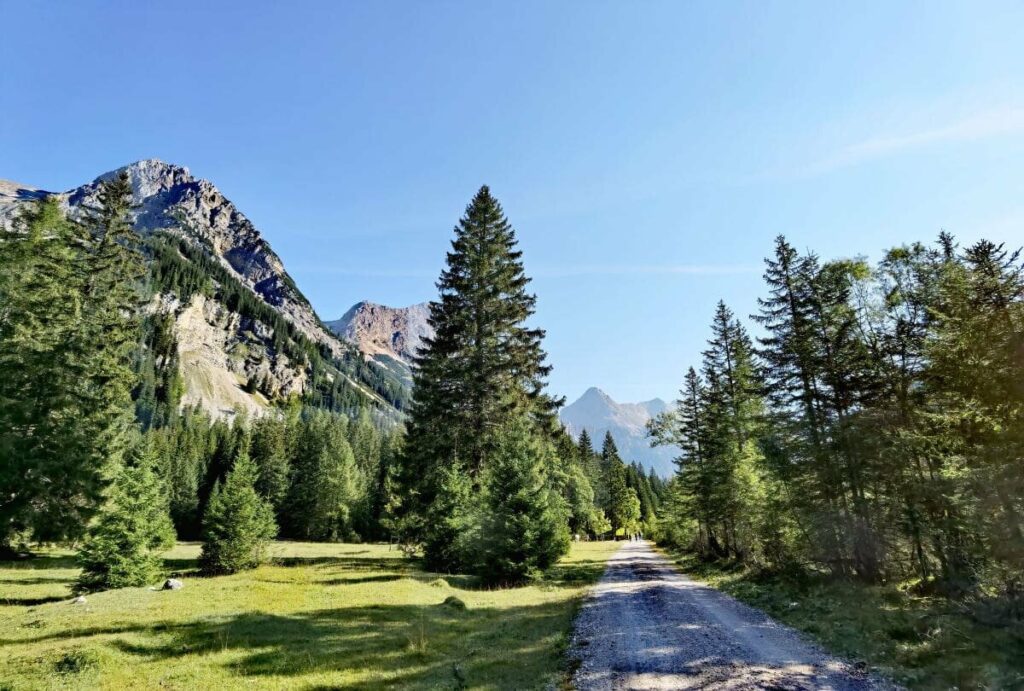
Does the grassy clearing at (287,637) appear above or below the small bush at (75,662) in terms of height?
below

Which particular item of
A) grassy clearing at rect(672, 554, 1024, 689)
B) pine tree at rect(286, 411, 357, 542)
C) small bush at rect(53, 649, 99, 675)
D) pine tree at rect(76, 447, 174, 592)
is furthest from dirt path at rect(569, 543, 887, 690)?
pine tree at rect(286, 411, 357, 542)

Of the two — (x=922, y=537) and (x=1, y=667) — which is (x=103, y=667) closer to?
(x=1, y=667)

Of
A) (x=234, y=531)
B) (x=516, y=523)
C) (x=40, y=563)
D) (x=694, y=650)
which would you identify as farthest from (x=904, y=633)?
(x=40, y=563)

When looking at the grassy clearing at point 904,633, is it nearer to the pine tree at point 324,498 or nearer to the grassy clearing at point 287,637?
the grassy clearing at point 287,637

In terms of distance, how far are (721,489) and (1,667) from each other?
102 feet

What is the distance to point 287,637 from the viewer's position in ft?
45.3

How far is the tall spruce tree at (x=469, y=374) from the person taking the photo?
30.7 meters

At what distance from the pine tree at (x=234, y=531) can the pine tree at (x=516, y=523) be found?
17721 mm

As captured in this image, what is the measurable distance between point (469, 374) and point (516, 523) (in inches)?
387

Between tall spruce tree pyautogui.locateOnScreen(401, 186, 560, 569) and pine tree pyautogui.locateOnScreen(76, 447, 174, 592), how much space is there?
14070mm

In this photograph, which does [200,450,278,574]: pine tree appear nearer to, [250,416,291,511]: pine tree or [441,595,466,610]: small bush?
[441,595,466,610]: small bush

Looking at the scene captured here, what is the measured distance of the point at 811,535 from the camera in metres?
22.2

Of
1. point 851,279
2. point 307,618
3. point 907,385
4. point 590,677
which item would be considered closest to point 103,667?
point 307,618

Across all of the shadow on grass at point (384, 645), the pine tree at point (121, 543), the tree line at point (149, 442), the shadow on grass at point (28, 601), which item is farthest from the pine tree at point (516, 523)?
the shadow on grass at point (28, 601)
